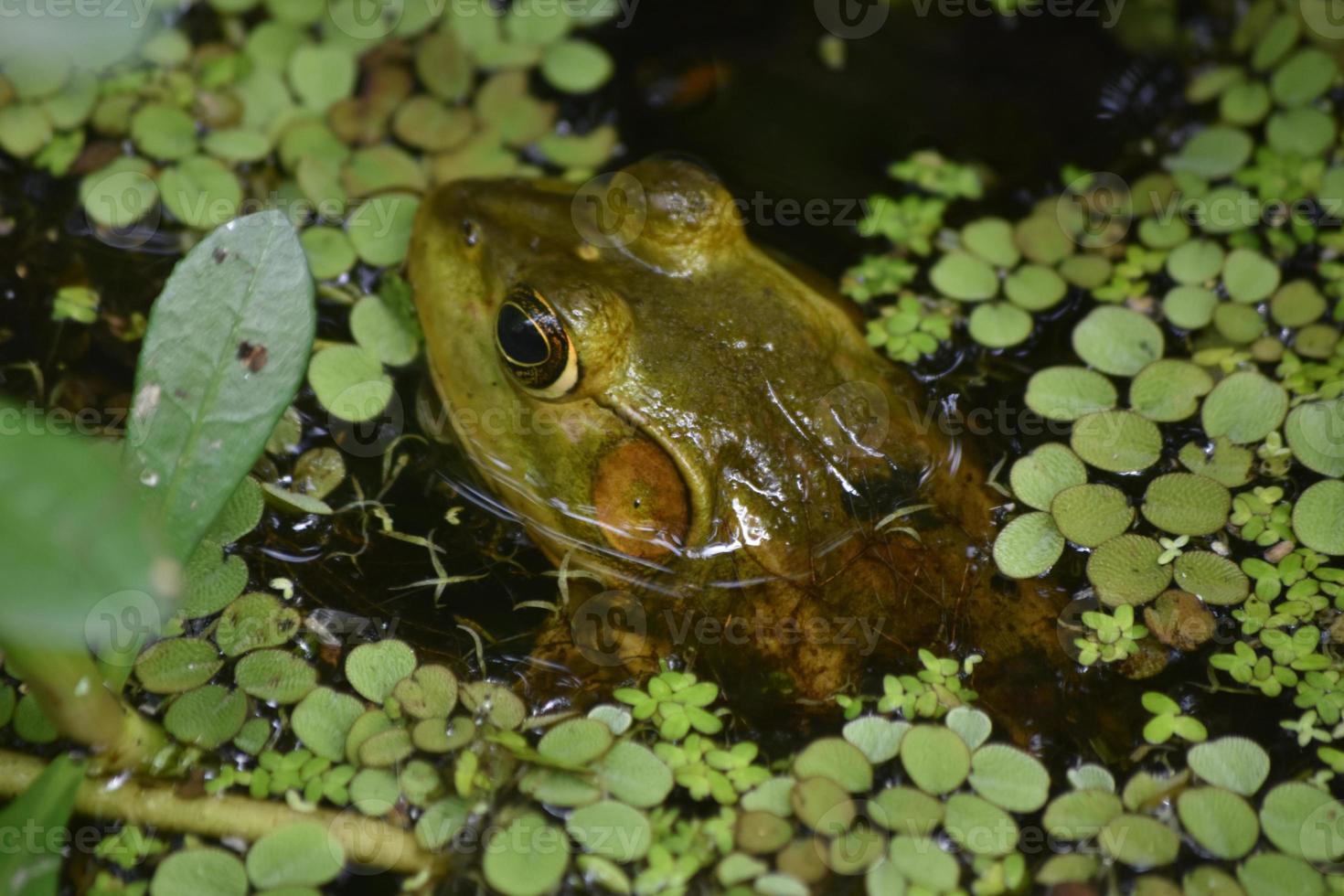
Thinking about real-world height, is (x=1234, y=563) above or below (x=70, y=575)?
below

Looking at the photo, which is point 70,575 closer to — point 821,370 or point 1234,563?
point 821,370

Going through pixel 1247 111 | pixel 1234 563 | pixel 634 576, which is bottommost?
pixel 634 576

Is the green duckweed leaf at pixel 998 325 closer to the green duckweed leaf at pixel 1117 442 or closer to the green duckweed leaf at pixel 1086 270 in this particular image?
the green duckweed leaf at pixel 1086 270

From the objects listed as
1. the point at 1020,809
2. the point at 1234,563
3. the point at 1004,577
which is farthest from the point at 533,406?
the point at 1234,563

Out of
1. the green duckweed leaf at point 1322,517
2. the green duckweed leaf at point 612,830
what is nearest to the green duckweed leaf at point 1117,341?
the green duckweed leaf at point 1322,517

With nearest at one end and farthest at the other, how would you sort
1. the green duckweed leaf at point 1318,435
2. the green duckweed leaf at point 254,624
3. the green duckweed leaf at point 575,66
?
the green duckweed leaf at point 254,624 < the green duckweed leaf at point 1318,435 < the green duckweed leaf at point 575,66

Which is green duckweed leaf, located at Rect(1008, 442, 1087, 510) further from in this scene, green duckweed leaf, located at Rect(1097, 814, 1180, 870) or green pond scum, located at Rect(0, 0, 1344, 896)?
green duckweed leaf, located at Rect(1097, 814, 1180, 870)

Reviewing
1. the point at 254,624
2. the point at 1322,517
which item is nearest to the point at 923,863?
the point at 1322,517
